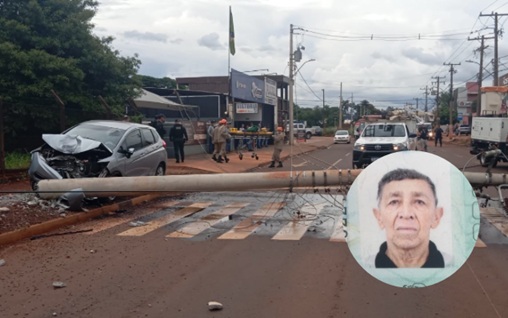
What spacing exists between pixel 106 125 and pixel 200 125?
16233mm

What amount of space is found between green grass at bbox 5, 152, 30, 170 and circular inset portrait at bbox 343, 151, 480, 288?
13.7 m

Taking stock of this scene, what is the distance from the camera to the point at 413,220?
8.40 feet

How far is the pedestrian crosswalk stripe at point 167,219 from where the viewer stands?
910 centimetres

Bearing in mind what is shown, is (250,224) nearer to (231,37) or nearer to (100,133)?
(100,133)

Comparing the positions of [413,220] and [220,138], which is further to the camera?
[220,138]

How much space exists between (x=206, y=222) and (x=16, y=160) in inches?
316

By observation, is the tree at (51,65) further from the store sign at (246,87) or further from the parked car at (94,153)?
the store sign at (246,87)

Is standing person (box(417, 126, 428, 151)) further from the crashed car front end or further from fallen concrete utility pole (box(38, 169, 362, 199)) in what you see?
fallen concrete utility pole (box(38, 169, 362, 199))

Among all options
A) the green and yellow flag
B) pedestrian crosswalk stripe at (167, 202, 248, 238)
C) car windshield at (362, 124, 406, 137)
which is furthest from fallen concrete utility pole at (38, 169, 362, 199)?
the green and yellow flag

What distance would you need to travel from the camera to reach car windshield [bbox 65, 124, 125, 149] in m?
12.3

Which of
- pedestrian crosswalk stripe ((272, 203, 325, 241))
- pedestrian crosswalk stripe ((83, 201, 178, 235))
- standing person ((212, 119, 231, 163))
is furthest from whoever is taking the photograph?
standing person ((212, 119, 231, 163))

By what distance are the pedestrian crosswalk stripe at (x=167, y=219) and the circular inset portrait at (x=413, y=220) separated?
22.3ft

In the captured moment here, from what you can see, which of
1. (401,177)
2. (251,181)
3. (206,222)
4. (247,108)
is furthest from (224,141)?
(401,177)

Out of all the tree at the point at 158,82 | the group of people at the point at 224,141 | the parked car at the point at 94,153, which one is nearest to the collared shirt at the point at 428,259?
the parked car at the point at 94,153
